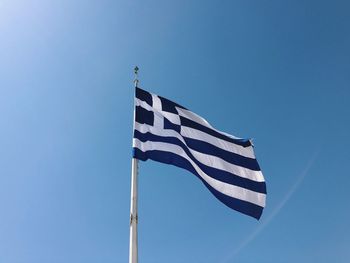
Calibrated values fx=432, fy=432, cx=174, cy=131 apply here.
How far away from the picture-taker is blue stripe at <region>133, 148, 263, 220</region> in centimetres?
1327

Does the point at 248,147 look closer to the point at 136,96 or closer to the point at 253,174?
the point at 253,174

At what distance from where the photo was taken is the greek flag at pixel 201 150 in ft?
45.6

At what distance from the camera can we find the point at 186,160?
46.4ft

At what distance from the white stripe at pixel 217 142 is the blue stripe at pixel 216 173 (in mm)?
819

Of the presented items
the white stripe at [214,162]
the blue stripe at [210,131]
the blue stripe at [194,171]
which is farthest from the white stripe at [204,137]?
the blue stripe at [194,171]

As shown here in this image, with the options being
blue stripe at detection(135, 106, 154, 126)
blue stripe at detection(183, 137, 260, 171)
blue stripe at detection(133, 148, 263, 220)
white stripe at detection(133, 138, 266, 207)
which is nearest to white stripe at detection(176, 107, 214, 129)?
blue stripe at detection(183, 137, 260, 171)

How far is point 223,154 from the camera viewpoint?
15.7m

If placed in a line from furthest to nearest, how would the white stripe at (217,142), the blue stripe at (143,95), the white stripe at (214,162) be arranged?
the white stripe at (217,142), the blue stripe at (143,95), the white stripe at (214,162)

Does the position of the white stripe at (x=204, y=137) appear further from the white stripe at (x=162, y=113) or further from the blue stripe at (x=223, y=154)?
the blue stripe at (x=223, y=154)

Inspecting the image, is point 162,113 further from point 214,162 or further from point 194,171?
point 214,162

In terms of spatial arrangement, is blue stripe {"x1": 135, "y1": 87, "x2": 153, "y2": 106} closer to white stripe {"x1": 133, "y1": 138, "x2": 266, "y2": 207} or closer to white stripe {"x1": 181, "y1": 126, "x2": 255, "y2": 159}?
white stripe {"x1": 181, "y1": 126, "x2": 255, "y2": 159}

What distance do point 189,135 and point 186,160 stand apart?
1430 mm

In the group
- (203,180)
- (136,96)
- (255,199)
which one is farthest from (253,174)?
(136,96)

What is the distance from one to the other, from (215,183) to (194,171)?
0.96 meters
